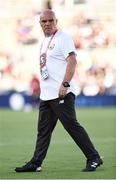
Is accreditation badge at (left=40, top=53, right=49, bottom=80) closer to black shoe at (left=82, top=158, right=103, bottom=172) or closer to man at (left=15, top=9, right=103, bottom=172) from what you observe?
man at (left=15, top=9, right=103, bottom=172)

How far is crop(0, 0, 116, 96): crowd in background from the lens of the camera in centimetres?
2802

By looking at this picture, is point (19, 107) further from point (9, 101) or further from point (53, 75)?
point (53, 75)

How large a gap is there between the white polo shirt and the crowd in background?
19.0 meters

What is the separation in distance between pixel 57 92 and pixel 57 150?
3119mm

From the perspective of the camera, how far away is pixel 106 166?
359 inches

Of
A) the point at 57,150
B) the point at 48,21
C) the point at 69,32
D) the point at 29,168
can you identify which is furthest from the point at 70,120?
the point at 69,32

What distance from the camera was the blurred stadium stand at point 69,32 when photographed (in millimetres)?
28453

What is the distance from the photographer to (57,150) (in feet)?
38.0

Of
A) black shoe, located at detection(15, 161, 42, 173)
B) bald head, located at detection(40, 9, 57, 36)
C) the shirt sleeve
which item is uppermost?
bald head, located at detection(40, 9, 57, 36)

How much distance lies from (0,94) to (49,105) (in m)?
17.7

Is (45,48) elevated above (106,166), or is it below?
above

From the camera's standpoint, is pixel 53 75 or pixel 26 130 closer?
pixel 53 75

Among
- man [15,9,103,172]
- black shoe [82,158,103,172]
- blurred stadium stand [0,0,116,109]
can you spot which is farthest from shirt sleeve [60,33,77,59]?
blurred stadium stand [0,0,116,109]

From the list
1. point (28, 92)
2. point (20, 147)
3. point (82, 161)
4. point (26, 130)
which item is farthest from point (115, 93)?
point (82, 161)
